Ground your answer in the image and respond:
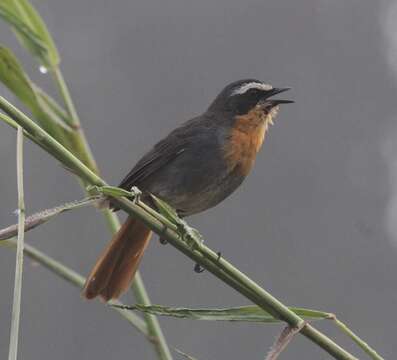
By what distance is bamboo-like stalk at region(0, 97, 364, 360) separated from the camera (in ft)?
3.74

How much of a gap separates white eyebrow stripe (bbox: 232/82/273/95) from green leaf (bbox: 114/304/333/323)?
195 centimetres

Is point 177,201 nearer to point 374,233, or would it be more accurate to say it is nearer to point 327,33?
point 374,233

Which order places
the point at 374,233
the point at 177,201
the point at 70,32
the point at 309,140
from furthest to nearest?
the point at 70,32, the point at 309,140, the point at 374,233, the point at 177,201

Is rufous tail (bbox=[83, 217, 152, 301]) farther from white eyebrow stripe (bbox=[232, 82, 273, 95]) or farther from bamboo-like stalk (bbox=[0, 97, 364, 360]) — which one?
bamboo-like stalk (bbox=[0, 97, 364, 360])

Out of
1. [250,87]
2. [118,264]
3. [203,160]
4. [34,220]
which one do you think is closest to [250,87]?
[250,87]

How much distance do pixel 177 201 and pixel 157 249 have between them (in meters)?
0.84

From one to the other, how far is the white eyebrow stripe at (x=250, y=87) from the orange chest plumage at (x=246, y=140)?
0.10m

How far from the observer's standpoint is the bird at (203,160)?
2.88 meters

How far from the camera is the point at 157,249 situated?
374cm

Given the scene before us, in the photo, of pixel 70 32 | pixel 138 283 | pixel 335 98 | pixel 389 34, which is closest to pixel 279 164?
Answer: pixel 335 98

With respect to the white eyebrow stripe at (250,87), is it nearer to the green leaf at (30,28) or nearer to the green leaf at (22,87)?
the green leaf at (30,28)

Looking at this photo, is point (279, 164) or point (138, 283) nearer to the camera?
point (138, 283)

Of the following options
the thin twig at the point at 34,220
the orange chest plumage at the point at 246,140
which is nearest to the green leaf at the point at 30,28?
the thin twig at the point at 34,220

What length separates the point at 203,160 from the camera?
→ 300cm
